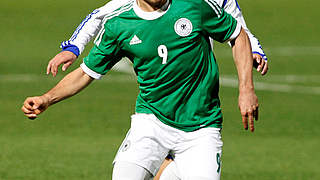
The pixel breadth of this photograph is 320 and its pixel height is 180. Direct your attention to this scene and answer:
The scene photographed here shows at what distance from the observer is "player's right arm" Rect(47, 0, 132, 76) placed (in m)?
9.73

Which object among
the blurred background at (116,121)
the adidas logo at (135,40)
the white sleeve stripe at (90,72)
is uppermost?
the adidas logo at (135,40)

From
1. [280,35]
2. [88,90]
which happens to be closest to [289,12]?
[280,35]

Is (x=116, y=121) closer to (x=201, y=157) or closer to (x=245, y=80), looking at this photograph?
(x=201, y=157)

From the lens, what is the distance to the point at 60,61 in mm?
9625

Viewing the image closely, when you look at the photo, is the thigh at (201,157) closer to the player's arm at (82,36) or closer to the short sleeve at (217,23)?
the short sleeve at (217,23)

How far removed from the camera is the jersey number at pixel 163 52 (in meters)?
9.34

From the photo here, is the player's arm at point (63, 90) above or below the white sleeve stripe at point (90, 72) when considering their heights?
below

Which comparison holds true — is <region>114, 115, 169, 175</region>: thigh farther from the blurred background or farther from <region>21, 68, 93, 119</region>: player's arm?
the blurred background

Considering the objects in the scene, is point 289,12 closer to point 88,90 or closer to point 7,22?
point 7,22

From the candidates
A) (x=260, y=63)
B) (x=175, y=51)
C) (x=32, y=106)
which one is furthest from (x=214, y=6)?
(x=32, y=106)

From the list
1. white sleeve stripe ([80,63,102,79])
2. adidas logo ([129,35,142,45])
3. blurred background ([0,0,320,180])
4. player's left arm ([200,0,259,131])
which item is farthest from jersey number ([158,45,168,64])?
blurred background ([0,0,320,180])

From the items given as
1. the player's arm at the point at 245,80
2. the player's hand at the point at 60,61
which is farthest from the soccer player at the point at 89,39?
the player's arm at the point at 245,80

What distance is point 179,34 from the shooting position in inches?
368

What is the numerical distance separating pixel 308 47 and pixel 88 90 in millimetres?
13355
